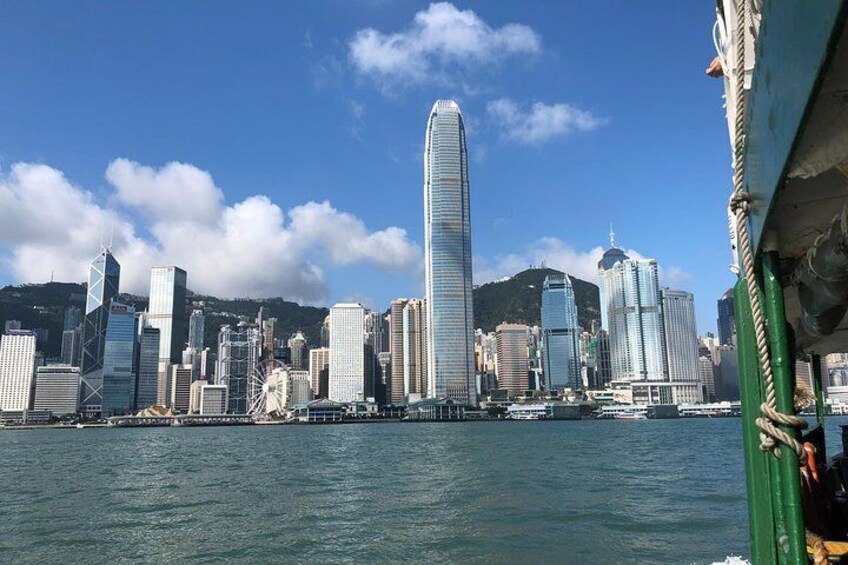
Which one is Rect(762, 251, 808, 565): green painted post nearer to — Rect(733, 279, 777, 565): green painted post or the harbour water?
Rect(733, 279, 777, 565): green painted post

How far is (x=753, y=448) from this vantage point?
5.05 m

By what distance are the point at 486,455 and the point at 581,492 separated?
24.4 metres

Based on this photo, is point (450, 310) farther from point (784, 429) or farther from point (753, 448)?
point (784, 429)

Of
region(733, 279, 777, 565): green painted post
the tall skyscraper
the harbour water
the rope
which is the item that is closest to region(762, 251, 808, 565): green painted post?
the rope

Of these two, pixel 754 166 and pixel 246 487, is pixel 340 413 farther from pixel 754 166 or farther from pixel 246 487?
pixel 754 166

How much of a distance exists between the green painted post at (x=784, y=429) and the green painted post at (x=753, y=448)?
60 cm

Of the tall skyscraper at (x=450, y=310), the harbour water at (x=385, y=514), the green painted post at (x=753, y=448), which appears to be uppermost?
the tall skyscraper at (x=450, y=310)

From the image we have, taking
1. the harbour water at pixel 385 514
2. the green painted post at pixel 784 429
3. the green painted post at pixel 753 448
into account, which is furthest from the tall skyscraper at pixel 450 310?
the green painted post at pixel 784 429

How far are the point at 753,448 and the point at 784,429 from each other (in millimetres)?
1645

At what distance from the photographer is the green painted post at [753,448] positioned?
463 centimetres

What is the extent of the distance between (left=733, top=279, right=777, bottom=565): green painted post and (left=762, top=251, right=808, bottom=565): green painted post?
0.60 meters

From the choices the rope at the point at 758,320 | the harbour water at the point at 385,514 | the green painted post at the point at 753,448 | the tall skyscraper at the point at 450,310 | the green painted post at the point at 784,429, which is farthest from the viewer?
the tall skyscraper at the point at 450,310

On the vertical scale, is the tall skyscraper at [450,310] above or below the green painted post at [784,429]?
above

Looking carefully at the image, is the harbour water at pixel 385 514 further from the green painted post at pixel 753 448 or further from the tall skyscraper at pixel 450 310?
the tall skyscraper at pixel 450 310
